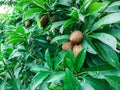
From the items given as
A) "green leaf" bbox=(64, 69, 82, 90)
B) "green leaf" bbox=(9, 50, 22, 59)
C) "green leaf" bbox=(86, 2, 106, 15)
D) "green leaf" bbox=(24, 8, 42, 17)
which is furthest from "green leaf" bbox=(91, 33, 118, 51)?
"green leaf" bbox=(9, 50, 22, 59)

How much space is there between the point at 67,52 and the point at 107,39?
16 centimetres

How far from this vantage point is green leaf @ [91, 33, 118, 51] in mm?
971

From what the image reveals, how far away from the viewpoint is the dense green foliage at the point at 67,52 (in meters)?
1.00

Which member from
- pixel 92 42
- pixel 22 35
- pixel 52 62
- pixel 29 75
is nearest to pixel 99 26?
pixel 92 42

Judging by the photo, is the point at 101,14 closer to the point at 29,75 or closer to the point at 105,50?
the point at 105,50

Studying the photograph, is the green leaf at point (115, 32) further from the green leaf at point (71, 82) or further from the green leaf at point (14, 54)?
the green leaf at point (14, 54)

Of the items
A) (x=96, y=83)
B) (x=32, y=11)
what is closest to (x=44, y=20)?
(x=32, y=11)

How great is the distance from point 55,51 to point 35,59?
5.8 inches

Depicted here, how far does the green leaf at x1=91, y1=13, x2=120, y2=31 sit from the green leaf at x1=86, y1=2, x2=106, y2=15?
4 cm

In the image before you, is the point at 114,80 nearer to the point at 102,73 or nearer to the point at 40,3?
the point at 102,73

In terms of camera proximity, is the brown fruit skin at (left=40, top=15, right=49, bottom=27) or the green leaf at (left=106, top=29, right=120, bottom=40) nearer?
the green leaf at (left=106, top=29, right=120, bottom=40)

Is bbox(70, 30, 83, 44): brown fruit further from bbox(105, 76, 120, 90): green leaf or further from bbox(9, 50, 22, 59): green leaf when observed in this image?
bbox(9, 50, 22, 59): green leaf

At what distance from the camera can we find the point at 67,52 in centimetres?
100

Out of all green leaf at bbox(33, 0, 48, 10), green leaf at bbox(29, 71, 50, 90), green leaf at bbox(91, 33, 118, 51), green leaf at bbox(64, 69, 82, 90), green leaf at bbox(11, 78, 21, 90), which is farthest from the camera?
green leaf at bbox(11, 78, 21, 90)
